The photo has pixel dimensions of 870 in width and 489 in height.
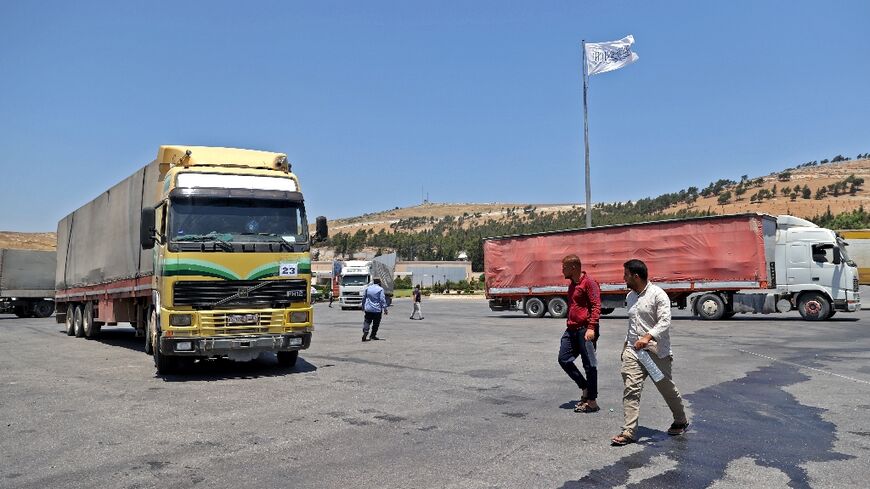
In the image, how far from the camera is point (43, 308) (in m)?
35.9

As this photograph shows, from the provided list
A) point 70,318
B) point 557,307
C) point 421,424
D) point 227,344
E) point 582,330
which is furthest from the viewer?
point 557,307

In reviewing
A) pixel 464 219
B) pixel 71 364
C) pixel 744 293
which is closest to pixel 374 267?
pixel 744 293

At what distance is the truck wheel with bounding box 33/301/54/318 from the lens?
35.7 meters

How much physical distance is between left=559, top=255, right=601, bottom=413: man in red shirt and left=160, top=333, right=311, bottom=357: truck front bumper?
5.11m

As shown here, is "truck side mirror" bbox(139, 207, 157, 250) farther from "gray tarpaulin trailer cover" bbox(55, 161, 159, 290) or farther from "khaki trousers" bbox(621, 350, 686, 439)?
"khaki trousers" bbox(621, 350, 686, 439)

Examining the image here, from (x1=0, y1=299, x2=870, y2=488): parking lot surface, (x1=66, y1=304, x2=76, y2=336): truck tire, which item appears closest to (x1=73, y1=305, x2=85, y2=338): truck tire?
(x1=66, y1=304, x2=76, y2=336): truck tire

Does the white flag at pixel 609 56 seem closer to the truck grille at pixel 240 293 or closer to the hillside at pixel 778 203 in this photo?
the truck grille at pixel 240 293

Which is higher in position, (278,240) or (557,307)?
(278,240)

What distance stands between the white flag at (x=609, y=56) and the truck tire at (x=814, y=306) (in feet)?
52.9

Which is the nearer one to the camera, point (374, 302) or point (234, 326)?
point (234, 326)

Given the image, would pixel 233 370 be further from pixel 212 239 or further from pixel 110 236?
pixel 110 236

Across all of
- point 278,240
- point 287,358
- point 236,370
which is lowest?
point 236,370

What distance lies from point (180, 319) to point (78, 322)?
1174 cm

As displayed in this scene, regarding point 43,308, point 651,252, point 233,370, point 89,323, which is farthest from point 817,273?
point 43,308
